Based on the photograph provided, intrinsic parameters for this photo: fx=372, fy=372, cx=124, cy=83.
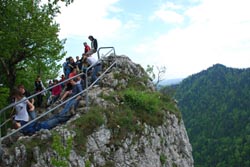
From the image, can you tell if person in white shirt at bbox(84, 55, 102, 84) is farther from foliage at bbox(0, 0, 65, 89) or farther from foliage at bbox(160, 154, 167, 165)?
foliage at bbox(0, 0, 65, 89)

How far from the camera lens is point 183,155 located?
44.0 ft

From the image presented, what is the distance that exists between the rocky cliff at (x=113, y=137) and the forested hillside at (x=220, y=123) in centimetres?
12413

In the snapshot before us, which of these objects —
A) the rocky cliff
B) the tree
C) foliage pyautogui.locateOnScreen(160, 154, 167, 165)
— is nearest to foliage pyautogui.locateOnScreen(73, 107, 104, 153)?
the rocky cliff

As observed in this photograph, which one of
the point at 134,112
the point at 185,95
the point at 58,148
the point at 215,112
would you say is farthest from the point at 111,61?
the point at 185,95

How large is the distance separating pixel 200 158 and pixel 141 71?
430 ft

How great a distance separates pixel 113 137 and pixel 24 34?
1295 centimetres

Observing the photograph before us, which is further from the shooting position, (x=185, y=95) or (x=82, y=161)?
(x=185, y=95)

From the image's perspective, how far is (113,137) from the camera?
10.5 m

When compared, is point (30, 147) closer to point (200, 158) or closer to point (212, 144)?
point (200, 158)

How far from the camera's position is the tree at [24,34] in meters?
20.6

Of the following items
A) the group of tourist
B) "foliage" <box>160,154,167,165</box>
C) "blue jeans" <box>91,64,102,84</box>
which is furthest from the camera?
"blue jeans" <box>91,64,102,84</box>

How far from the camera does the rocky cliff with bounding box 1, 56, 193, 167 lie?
8.80 meters

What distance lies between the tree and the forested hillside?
118m

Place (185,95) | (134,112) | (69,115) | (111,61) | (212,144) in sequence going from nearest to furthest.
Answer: (69,115)
(134,112)
(111,61)
(212,144)
(185,95)
